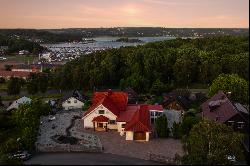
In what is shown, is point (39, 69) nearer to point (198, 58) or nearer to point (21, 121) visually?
point (198, 58)

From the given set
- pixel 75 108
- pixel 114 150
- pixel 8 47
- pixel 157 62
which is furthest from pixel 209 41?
pixel 8 47

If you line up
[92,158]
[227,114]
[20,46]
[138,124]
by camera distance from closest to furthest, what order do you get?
[92,158]
[138,124]
[227,114]
[20,46]

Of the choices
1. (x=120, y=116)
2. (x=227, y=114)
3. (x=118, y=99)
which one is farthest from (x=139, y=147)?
(x=118, y=99)

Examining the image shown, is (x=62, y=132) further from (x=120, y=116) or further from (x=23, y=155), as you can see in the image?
(x=23, y=155)

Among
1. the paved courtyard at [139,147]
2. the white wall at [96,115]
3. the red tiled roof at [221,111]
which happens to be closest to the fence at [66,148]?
the paved courtyard at [139,147]

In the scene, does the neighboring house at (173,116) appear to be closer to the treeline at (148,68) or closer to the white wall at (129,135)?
the white wall at (129,135)

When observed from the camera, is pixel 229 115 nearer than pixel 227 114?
Yes
